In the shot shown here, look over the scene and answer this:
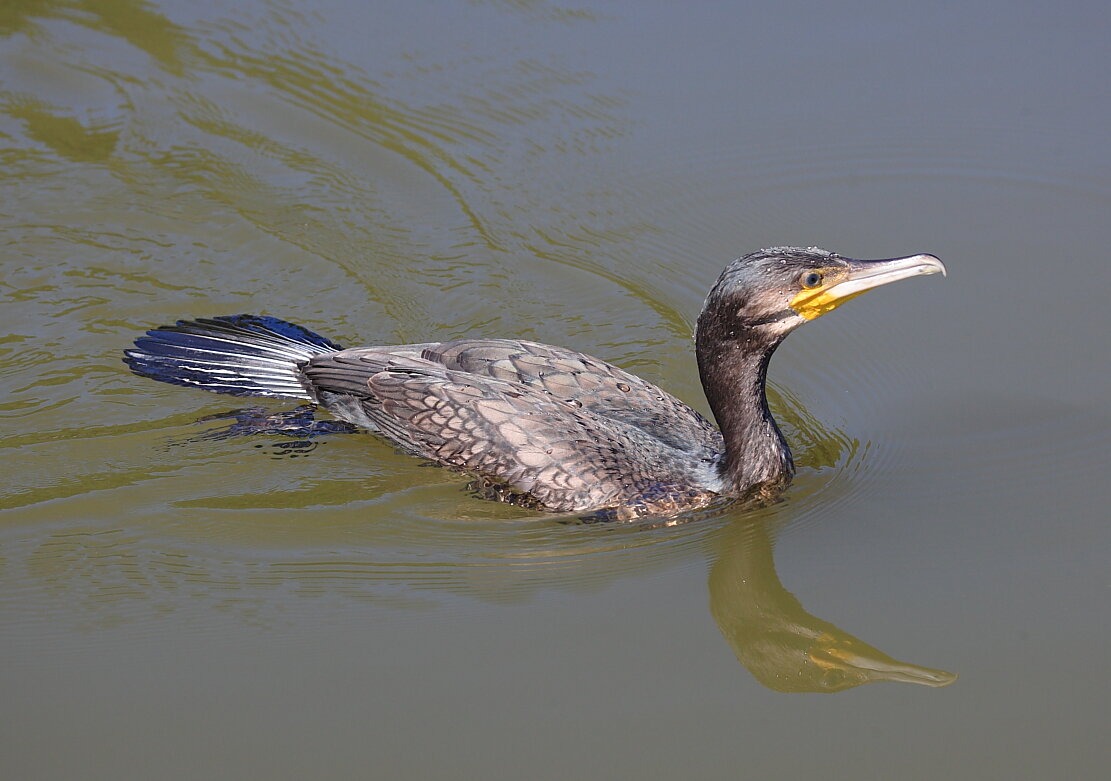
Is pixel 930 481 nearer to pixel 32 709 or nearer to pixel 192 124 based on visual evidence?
pixel 32 709

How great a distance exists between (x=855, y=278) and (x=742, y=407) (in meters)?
0.83

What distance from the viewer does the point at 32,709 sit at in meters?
4.80

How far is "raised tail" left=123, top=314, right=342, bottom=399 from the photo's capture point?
6.69 meters

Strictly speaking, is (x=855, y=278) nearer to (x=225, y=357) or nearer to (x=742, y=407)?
(x=742, y=407)

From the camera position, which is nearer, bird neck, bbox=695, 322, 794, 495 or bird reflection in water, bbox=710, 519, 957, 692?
bird reflection in water, bbox=710, 519, 957, 692

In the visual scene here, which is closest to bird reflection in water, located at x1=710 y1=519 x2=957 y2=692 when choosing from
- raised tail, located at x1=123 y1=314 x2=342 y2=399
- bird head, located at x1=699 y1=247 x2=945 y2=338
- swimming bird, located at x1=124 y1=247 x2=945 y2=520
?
swimming bird, located at x1=124 y1=247 x2=945 y2=520

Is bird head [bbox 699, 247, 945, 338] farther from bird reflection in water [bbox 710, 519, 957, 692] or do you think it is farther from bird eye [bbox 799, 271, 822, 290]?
bird reflection in water [bbox 710, 519, 957, 692]

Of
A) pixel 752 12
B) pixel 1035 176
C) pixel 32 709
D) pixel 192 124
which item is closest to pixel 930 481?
pixel 1035 176

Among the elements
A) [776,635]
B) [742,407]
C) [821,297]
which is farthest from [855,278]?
[776,635]

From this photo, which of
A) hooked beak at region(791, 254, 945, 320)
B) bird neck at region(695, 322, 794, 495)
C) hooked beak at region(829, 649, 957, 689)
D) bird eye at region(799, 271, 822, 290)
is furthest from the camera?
bird neck at region(695, 322, 794, 495)

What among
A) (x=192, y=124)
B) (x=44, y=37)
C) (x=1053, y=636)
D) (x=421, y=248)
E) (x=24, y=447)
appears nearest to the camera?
(x=1053, y=636)

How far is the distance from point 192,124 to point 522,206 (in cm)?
245

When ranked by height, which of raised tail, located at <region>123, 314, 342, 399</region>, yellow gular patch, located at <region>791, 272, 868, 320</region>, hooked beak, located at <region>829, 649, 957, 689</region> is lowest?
raised tail, located at <region>123, 314, 342, 399</region>

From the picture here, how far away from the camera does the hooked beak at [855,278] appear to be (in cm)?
543
